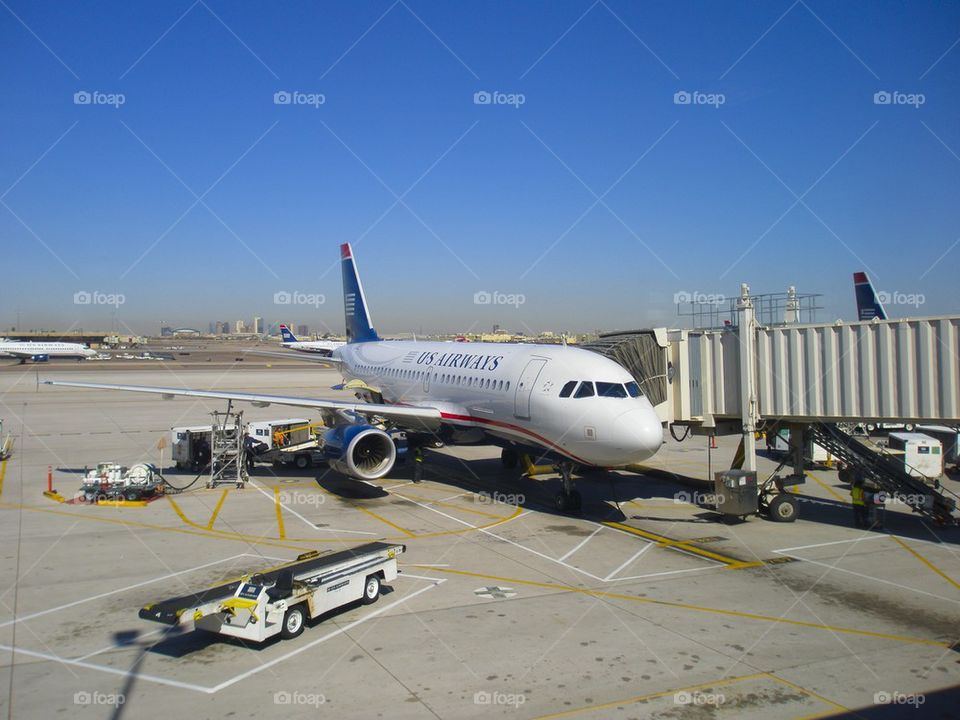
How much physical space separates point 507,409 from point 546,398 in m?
2.08

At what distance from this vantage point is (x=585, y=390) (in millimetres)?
19328

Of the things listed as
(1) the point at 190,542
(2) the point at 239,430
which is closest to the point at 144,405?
(2) the point at 239,430

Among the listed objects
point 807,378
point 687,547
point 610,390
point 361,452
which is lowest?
point 687,547

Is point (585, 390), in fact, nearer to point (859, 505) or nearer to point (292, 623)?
point (859, 505)

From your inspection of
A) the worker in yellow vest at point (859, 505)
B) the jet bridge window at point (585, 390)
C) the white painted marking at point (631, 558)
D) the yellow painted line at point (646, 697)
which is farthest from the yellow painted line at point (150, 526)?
the worker in yellow vest at point (859, 505)

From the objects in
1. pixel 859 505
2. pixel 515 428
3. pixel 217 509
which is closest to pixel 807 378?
pixel 859 505

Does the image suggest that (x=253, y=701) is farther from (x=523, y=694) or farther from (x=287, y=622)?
(x=523, y=694)

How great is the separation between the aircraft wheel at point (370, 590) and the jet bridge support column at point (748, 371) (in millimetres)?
11926

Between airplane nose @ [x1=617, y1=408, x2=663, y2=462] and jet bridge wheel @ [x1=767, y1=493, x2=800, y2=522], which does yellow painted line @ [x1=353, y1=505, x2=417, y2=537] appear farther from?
jet bridge wheel @ [x1=767, y1=493, x2=800, y2=522]

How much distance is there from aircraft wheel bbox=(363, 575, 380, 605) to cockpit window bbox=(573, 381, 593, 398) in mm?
8183

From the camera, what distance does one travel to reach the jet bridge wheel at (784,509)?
20062 mm

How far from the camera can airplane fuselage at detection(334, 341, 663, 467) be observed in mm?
18422

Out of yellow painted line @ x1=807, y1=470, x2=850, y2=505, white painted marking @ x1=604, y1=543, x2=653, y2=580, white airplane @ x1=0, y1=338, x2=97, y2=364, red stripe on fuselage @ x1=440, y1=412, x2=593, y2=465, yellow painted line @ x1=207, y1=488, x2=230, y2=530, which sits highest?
white airplane @ x1=0, y1=338, x2=97, y2=364

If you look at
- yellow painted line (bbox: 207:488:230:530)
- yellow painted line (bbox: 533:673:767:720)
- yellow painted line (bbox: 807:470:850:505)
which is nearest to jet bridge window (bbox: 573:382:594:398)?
yellow painted line (bbox: 533:673:767:720)
